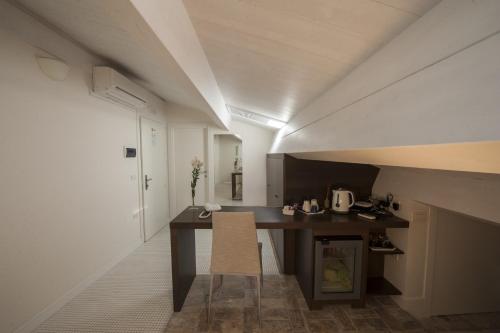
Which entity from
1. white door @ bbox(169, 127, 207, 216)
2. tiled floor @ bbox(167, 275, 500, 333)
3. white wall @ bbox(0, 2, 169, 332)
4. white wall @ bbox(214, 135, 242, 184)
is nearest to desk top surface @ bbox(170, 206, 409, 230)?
tiled floor @ bbox(167, 275, 500, 333)

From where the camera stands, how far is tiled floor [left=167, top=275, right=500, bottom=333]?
168 cm

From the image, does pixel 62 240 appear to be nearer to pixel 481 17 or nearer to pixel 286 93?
pixel 286 93

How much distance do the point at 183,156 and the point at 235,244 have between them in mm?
2975

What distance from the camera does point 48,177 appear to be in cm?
175

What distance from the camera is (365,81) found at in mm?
915

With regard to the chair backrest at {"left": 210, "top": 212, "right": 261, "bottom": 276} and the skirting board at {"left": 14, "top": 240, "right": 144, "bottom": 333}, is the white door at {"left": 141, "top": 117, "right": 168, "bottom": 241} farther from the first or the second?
the chair backrest at {"left": 210, "top": 212, "right": 261, "bottom": 276}

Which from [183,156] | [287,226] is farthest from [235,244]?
[183,156]

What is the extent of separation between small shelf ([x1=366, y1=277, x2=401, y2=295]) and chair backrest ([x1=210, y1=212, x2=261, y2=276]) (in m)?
1.18

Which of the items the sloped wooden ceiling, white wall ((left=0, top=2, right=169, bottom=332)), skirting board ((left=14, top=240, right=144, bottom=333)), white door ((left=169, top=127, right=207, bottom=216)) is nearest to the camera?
the sloped wooden ceiling

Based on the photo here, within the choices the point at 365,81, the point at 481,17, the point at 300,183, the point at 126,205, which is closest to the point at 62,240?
the point at 126,205

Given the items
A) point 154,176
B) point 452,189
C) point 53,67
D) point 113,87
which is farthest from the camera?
point 154,176

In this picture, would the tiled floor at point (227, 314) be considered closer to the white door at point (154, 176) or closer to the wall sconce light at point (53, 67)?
the white door at point (154, 176)

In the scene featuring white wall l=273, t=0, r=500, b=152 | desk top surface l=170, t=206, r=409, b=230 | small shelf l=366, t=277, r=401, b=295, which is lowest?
small shelf l=366, t=277, r=401, b=295

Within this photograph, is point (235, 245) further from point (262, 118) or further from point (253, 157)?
point (253, 157)
